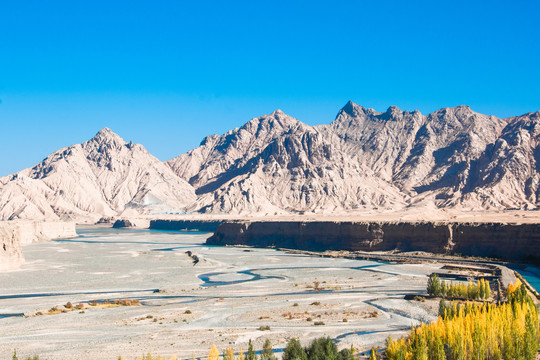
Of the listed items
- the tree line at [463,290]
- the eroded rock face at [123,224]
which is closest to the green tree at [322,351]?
the tree line at [463,290]

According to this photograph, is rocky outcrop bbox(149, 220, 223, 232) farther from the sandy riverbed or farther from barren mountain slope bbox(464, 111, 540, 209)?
the sandy riverbed

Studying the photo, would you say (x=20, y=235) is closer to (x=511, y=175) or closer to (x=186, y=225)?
(x=186, y=225)

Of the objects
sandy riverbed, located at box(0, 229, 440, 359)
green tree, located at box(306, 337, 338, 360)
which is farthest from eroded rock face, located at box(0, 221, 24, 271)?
green tree, located at box(306, 337, 338, 360)

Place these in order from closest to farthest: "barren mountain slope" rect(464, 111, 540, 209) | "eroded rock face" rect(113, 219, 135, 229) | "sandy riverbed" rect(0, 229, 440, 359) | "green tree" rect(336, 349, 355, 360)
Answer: "green tree" rect(336, 349, 355, 360) < "sandy riverbed" rect(0, 229, 440, 359) < "barren mountain slope" rect(464, 111, 540, 209) < "eroded rock face" rect(113, 219, 135, 229)

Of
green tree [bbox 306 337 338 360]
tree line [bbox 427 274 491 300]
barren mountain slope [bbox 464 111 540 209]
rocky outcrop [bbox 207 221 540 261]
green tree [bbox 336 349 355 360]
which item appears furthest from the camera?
barren mountain slope [bbox 464 111 540 209]

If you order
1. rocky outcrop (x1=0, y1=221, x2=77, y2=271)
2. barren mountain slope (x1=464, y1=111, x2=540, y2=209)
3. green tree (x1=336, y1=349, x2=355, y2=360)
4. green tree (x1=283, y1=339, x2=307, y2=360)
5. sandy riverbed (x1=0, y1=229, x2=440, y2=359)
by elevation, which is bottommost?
sandy riverbed (x1=0, y1=229, x2=440, y2=359)

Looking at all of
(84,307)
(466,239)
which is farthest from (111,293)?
(466,239)
